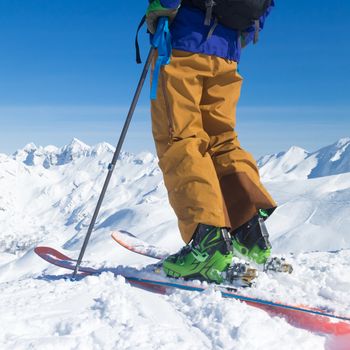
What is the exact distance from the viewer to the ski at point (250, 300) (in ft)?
7.43

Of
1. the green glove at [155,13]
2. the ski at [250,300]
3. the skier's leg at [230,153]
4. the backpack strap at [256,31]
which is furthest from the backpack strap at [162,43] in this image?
the ski at [250,300]

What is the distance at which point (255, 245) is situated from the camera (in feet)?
11.3

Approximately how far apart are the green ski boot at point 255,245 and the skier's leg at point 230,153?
0.06 metres

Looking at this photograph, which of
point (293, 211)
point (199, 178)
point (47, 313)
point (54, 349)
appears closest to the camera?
point (54, 349)

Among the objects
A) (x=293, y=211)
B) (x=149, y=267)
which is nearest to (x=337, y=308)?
(x=149, y=267)

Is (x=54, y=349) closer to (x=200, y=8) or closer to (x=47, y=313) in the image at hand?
(x=47, y=313)

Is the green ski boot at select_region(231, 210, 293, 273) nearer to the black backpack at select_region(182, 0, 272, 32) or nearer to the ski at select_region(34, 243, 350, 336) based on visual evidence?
the ski at select_region(34, 243, 350, 336)

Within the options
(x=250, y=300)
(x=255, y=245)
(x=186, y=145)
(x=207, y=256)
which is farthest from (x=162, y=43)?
(x=250, y=300)

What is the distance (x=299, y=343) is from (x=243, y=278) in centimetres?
79

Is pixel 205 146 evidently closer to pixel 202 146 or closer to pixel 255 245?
pixel 202 146

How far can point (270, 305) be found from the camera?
2.50 metres

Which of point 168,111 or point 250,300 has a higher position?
point 168,111

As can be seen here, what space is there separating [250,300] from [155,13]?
7.27 feet

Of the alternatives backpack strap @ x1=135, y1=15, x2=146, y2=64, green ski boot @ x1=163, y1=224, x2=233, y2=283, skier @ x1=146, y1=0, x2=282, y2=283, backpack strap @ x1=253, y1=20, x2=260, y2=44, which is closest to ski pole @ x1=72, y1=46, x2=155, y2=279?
backpack strap @ x1=135, y1=15, x2=146, y2=64
